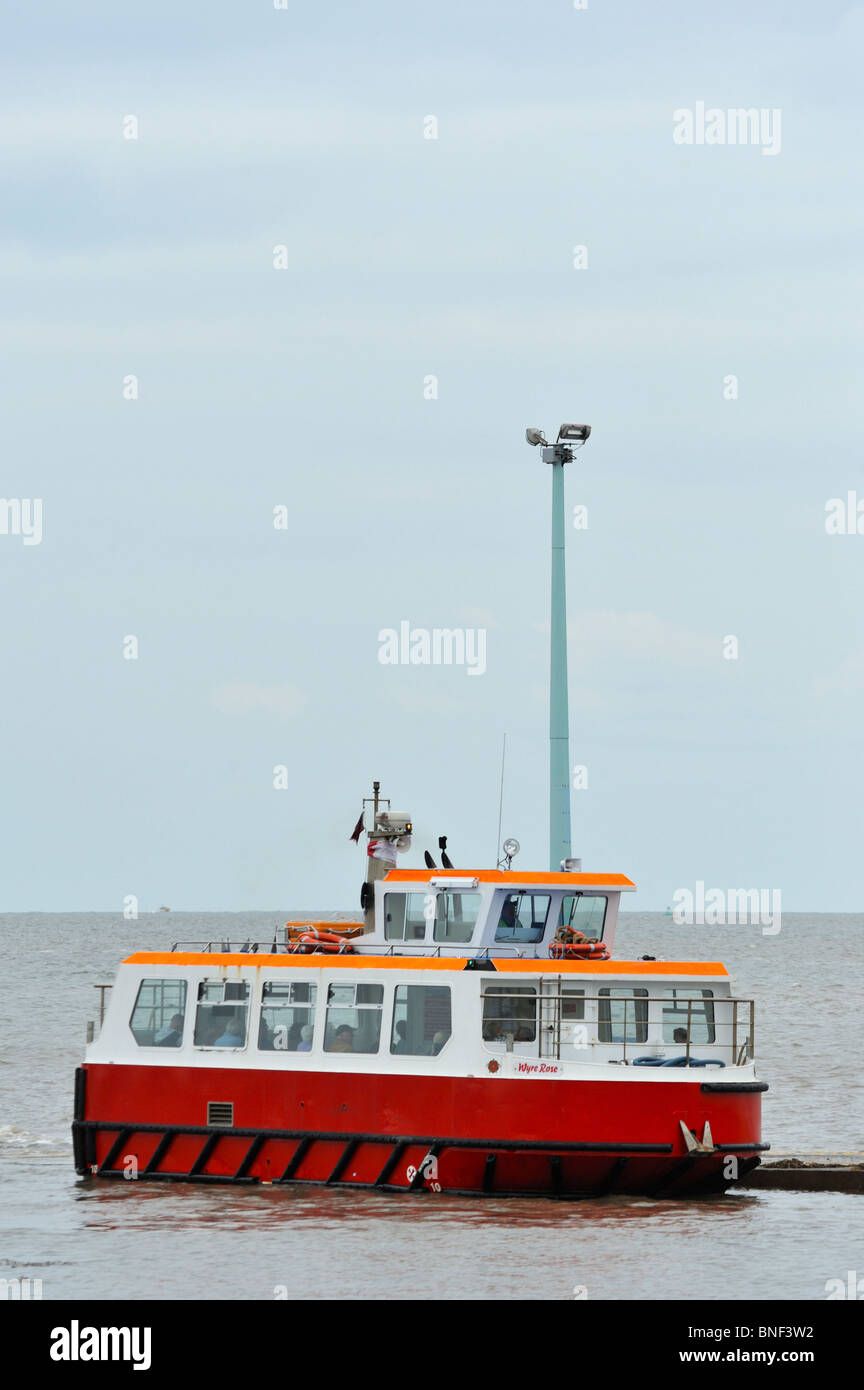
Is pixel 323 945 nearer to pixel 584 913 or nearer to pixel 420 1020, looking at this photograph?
pixel 420 1020

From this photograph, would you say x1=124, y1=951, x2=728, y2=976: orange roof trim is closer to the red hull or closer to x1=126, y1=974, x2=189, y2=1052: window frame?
x1=126, y1=974, x2=189, y2=1052: window frame

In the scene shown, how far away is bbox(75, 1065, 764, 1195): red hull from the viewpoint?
25422 mm

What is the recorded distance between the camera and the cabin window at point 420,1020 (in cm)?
2630

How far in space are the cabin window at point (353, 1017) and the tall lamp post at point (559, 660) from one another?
6993 mm

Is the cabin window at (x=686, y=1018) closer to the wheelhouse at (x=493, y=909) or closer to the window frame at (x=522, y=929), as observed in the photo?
the wheelhouse at (x=493, y=909)

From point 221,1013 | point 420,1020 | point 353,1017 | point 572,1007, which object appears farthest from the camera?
point 221,1013

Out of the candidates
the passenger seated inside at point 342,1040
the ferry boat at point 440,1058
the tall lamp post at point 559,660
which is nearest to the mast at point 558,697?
the tall lamp post at point 559,660

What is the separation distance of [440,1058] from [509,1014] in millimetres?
1104

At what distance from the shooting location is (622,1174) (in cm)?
2559

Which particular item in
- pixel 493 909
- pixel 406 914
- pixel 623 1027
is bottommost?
pixel 623 1027

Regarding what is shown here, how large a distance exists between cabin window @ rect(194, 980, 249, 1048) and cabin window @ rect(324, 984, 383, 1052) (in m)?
1.36

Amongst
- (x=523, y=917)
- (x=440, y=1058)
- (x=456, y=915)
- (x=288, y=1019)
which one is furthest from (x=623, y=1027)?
(x=288, y=1019)

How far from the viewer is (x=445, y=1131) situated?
25.9 m
